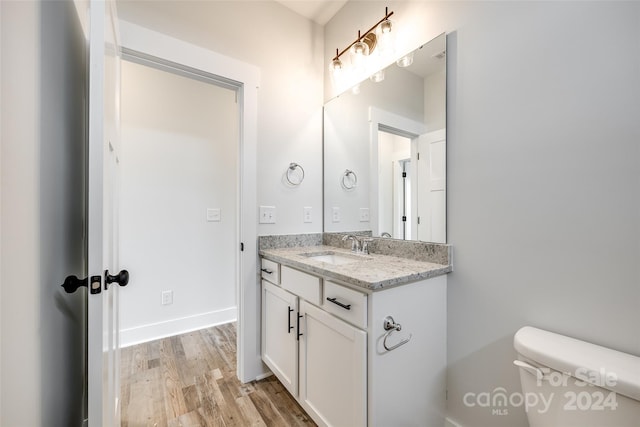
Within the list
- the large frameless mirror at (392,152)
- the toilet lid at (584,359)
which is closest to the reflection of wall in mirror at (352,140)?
the large frameless mirror at (392,152)

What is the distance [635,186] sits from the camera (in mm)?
836

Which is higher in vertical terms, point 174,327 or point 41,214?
point 41,214

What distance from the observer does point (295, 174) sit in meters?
2.01

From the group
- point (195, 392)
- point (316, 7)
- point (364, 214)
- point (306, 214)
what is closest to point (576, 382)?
point (364, 214)

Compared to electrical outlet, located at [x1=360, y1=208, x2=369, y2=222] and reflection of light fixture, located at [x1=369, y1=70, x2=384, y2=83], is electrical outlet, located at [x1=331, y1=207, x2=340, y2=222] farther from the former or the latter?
reflection of light fixture, located at [x1=369, y1=70, x2=384, y2=83]

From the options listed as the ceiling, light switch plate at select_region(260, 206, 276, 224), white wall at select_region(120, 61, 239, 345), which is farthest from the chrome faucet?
the ceiling

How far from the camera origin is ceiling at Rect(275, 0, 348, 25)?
6.38 ft

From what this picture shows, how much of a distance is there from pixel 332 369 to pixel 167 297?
1923 mm

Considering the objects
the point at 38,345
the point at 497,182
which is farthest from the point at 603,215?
the point at 38,345

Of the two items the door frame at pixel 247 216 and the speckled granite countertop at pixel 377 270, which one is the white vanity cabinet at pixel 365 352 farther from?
the door frame at pixel 247 216

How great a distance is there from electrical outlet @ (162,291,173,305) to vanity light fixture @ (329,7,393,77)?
7.87 ft

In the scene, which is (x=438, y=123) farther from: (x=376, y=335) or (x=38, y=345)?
(x=38, y=345)

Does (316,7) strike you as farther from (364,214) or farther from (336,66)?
(364,214)

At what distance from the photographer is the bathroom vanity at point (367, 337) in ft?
3.37
